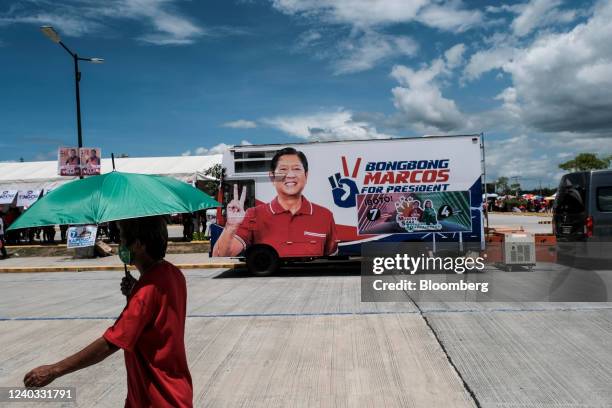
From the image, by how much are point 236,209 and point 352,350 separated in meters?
6.66

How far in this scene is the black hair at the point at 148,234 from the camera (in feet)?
9.04

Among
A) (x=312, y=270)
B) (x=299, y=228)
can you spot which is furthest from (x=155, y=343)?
(x=312, y=270)

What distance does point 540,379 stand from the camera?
16.3 ft

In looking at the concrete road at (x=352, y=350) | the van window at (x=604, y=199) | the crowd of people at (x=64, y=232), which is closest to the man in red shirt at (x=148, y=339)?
the concrete road at (x=352, y=350)

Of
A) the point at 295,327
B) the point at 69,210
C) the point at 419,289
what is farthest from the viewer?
the point at 419,289

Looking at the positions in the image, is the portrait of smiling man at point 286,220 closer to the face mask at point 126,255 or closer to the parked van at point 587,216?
the parked van at point 587,216

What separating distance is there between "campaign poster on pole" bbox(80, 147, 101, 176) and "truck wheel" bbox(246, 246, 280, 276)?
868 cm

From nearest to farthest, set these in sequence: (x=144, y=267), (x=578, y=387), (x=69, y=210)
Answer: (x=144, y=267), (x=69, y=210), (x=578, y=387)

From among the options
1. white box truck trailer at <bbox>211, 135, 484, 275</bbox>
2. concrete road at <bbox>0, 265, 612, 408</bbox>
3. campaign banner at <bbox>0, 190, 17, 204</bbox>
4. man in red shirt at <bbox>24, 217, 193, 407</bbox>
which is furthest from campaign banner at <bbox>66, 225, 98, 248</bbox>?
man in red shirt at <bbox>24, 217, 193, 407</bbox>

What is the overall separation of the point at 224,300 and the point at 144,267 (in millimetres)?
7055

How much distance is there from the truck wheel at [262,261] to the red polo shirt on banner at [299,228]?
0.77ft

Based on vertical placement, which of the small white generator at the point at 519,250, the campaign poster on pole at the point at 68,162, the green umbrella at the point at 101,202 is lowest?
the small white generator at the point at 519,250

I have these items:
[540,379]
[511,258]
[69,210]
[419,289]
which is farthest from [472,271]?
[69,210]

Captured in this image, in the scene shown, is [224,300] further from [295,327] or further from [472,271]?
[472,271]
